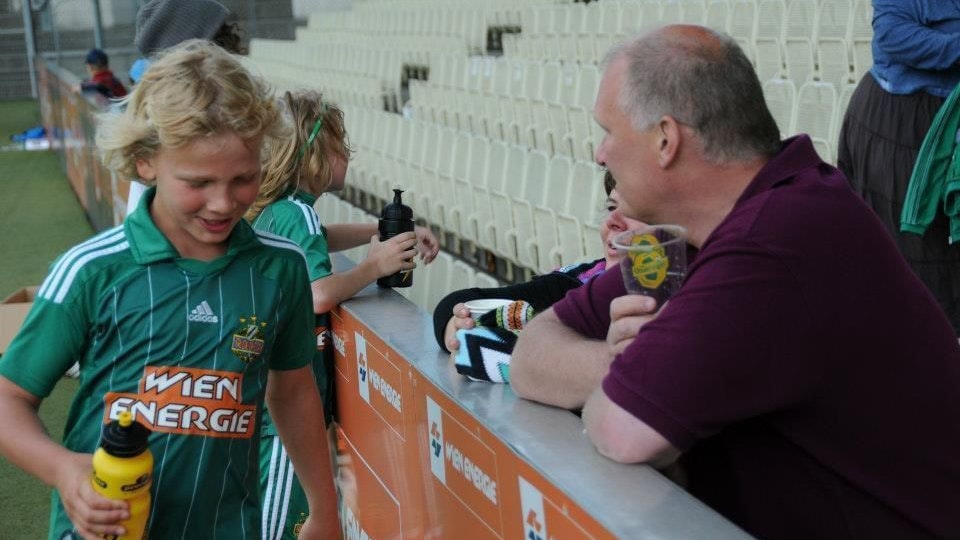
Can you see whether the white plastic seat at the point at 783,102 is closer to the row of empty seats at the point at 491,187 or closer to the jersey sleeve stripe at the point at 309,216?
the row of empty seats at the point at 491,187

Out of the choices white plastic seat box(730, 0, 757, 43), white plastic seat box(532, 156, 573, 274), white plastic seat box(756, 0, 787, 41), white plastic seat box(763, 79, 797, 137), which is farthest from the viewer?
white plastic seat box(730, 0, 757, 43)

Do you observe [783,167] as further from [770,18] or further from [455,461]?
[770,18]

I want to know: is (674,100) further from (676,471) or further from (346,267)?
(346,267)

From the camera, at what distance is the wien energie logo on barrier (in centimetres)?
206

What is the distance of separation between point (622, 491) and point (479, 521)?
496 millimetres

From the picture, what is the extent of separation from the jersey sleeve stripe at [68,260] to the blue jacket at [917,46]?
3.02m

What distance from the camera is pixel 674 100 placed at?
1779 mm

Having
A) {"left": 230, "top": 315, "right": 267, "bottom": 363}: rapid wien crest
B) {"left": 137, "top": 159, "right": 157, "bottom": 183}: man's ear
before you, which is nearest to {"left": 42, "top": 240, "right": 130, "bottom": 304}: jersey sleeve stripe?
{"left": 137, "top": 159, "right": 157, "bottom": 183}: man's ear

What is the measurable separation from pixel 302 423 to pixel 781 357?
1.15 m

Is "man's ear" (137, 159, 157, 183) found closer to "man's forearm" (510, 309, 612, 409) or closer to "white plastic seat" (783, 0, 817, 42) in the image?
"man's forearm" (510, 309, 612, 409)

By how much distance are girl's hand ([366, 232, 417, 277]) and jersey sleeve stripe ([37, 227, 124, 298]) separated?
A: 0.98 metres

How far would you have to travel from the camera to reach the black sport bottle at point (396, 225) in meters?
3.08

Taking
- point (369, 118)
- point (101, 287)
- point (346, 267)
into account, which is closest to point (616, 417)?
point (101, 287)

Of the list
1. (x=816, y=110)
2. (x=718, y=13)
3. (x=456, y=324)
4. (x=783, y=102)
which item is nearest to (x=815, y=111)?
(x=816, y=110)
